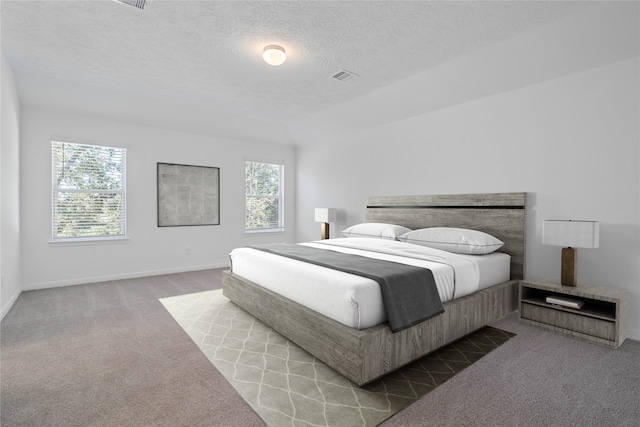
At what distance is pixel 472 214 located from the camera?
12.1 feet

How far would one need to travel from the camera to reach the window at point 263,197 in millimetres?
6137

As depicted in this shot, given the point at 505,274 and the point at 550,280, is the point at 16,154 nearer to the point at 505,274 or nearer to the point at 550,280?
the point at 505,274

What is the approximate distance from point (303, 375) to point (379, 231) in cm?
245

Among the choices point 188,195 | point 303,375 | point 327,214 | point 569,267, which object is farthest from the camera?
point 327,214

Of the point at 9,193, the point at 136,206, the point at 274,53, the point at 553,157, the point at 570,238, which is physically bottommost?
→ the point at 570,238

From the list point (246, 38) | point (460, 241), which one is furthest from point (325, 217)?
point (246, 38)

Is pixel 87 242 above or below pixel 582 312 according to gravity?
above

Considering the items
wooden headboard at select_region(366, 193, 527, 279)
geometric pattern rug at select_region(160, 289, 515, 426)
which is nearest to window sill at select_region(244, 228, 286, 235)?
wooden headboard at select_region(366, 193, 527, 279)

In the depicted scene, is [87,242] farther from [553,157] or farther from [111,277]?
[553,157]

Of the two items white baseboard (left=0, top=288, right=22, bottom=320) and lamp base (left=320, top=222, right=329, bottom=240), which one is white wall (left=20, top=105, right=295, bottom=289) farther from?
lamp base (left=320, top=222, right=329, bottom=240)

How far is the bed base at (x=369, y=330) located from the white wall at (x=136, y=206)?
2.55 metres

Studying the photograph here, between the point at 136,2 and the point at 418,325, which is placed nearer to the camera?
the point at 418,325

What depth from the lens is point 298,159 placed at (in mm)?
6633

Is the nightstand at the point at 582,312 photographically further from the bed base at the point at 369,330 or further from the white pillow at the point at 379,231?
the white pillow at the point at 379,231
